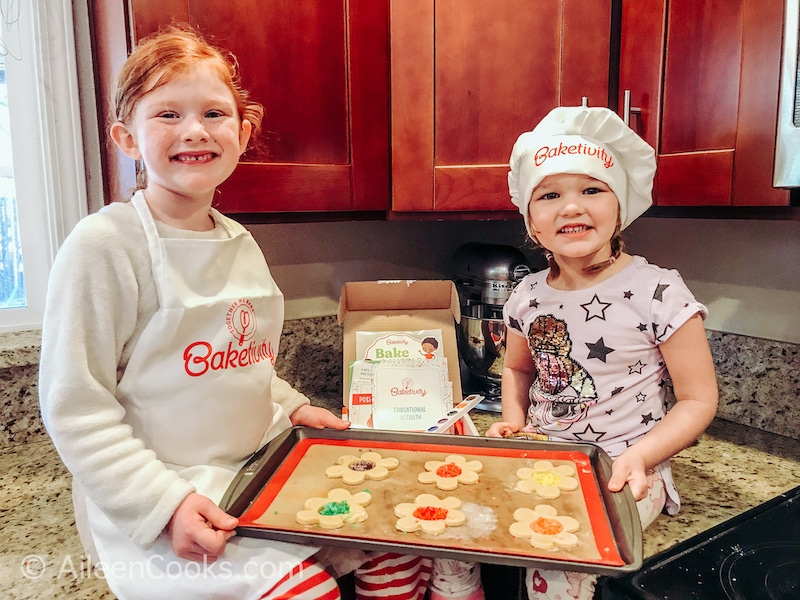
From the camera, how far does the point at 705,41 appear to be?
0.87 metres

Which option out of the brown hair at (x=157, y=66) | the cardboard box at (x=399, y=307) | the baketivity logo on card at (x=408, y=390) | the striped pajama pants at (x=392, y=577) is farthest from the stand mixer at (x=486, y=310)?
the brown hair at (x=157, y=66)

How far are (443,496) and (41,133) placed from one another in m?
1.01

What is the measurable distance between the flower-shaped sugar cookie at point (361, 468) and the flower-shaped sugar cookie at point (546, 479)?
175 mm

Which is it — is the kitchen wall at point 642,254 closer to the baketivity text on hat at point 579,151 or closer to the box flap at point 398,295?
the box flap at point 398,295

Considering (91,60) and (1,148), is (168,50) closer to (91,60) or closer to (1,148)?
(91,60)

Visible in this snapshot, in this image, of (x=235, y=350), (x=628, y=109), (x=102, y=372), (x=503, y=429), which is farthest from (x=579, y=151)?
(x=102, y=372)

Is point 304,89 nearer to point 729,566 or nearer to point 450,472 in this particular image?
point 450,472

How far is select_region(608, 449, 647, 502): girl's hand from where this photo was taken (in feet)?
2.43

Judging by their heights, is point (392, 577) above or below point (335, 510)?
below

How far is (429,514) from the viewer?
0.71 metres

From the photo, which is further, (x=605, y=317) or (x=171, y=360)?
(x=605, y=317)

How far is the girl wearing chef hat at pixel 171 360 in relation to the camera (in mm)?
658

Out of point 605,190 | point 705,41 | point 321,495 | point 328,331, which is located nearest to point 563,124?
point 605,190

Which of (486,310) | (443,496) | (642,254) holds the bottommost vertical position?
(443,496)
